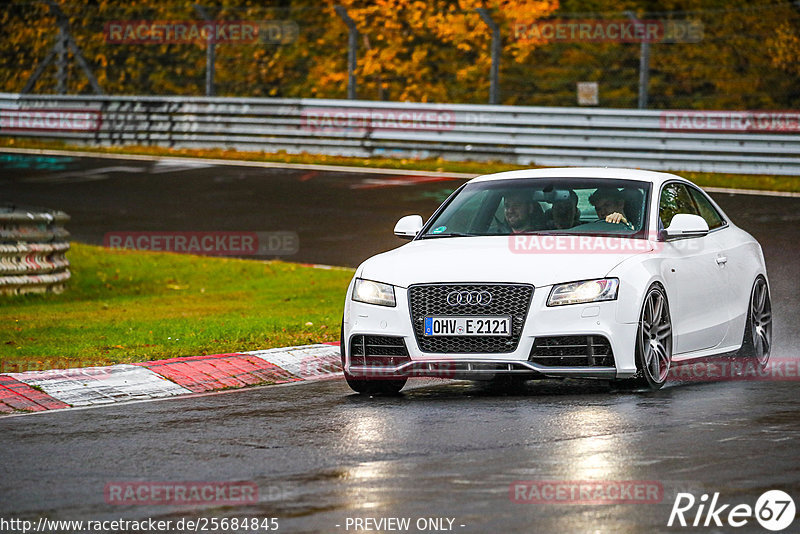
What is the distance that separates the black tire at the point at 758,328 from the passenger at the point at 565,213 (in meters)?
1.64

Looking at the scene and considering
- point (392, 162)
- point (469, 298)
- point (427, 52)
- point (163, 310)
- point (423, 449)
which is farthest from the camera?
point (427, 52)

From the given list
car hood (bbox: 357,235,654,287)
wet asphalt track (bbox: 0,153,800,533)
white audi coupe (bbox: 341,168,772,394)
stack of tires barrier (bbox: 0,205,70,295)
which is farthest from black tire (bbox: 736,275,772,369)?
stack of tires barrier (bbox: 0,205,70,295)

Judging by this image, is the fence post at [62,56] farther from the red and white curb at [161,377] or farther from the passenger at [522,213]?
the passenger at [522,213]

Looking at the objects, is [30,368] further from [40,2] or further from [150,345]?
[40,2]

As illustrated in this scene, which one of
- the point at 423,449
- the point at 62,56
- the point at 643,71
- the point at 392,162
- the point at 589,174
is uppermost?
the point at 62,56

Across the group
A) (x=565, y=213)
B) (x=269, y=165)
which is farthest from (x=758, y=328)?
(x=269, y=165)

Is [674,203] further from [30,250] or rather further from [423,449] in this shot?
[30,250]

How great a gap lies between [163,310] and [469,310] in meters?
6.13

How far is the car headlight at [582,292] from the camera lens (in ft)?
32.4

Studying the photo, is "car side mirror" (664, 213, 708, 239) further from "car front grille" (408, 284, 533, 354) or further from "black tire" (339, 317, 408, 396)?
"black tire" (339, 317, 408, 396)

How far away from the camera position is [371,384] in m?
10.6

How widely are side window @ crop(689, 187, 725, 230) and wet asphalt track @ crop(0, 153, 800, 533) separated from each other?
3.96 feet

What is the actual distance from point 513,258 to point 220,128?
2320 cm

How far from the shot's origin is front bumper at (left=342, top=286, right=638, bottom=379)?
987 centimetres
